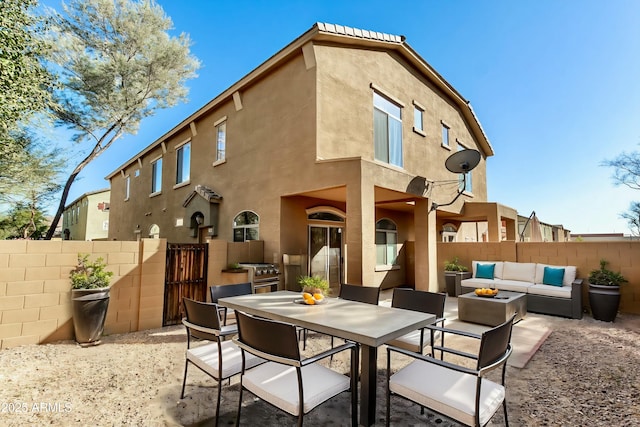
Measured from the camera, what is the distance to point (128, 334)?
17.0ft

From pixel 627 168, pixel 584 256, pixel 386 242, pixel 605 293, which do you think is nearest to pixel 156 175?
pixel 386 242

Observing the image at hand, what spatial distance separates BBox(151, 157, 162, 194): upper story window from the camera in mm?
14712

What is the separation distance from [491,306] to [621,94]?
45.9 ft

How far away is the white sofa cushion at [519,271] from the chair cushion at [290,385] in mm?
7032

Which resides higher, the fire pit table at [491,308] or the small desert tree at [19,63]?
the small desert tree at [19,63]

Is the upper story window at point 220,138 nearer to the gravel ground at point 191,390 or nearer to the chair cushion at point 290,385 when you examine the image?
the gravel ground at point 191,390

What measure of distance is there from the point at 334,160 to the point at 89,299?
5.18 metres

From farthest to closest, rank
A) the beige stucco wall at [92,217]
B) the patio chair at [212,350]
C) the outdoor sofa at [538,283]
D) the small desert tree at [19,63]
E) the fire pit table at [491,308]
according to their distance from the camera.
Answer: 1. the beige stucco wall at [92,217]
2. the outdoor sofa at [538,283]
3. the small desert tree at [19,63]
4. the fire pit table at [491,308]
5. the patio chair at [212,350]

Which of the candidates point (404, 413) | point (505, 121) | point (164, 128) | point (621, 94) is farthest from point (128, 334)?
point (621, 94)

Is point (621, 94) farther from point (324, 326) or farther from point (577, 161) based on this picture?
point (324, 326)

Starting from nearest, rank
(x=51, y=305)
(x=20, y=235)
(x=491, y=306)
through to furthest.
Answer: (x=51, y=305), (x=491, y=306), (x=20, y=235)

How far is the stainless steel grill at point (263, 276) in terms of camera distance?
6.53 metres

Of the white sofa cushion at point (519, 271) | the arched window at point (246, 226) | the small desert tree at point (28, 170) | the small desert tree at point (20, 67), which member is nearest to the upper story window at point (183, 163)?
the small desert tree at point (28, 170)

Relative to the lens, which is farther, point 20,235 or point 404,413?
point 20,235
